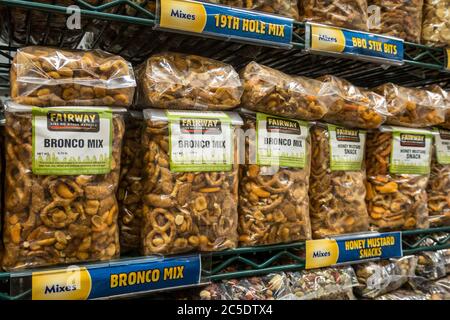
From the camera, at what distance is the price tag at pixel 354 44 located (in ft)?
3.39

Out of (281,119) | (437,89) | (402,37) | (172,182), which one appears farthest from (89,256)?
(437,89)

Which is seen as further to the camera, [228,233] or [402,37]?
[402,37]

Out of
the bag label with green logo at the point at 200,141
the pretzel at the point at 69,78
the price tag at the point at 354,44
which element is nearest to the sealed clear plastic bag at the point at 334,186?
the price tag at the point at 354,44

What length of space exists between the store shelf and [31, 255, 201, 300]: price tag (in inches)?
19.1

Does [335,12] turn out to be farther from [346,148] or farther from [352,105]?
[346,148]

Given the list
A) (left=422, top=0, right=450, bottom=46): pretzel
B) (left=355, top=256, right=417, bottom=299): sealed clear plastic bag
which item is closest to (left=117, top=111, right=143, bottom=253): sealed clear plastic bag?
(left=355, top=256, right=417, bottom=299): sealed clear plastic bag

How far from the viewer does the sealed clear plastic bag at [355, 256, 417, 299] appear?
1177 mm

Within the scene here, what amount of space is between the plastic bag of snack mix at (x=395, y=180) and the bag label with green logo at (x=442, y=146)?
0.36ft

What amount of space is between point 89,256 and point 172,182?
219 millimetres

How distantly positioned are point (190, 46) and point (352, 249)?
0.70m

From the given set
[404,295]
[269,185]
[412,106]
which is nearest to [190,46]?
[269,185]
